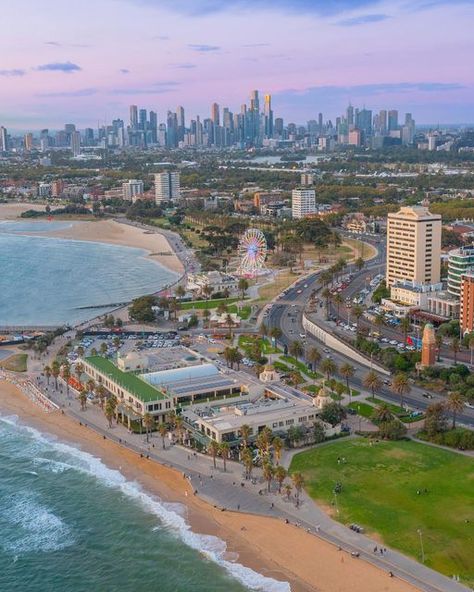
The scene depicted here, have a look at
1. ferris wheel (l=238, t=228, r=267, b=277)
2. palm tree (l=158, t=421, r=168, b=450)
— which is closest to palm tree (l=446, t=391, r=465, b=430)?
palm tree (l=158, t=421, r=168, b=450)

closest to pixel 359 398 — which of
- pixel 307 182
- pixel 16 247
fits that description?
pixel 16 247

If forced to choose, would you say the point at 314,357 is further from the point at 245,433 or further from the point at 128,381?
the point at 245,433

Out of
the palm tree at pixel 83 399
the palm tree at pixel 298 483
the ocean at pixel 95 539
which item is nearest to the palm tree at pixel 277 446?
the palm tree at pixel 298 483

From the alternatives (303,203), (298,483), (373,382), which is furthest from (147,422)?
(303,203)

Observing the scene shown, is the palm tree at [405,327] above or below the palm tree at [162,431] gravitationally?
above

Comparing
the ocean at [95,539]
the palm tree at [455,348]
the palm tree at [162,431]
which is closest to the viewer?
the ocean at [95,539]

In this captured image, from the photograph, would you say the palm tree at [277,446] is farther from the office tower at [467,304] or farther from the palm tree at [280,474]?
the office tower at [467,304]
